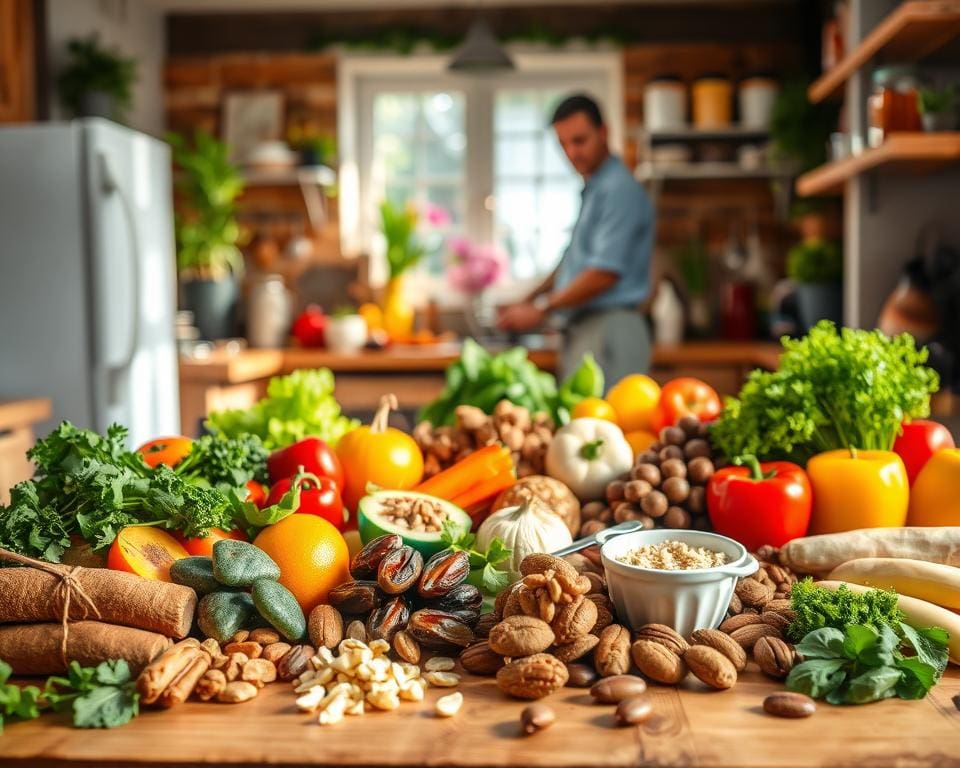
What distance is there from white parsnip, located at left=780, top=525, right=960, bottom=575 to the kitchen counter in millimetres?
3255

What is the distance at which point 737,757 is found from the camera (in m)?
0.97

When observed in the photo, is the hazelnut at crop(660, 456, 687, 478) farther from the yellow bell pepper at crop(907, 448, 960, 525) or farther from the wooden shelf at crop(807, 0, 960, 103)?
the wooden shelf at crop(807, 0, 960, 103)

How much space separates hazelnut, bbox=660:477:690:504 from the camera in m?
1.60

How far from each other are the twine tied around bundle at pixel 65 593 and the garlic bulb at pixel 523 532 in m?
0.54

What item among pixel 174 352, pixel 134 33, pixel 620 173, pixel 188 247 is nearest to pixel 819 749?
pixel 620 173

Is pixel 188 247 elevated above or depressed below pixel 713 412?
above

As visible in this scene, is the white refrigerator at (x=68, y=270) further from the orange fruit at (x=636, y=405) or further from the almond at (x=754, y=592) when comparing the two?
the almond at (x=754, y=592)

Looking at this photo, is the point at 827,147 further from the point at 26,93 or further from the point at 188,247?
the point at 26,93

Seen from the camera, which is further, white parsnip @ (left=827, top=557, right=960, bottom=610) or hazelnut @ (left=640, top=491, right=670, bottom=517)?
hazelnut @ (left=640, top=491, right=670, bottom=517)

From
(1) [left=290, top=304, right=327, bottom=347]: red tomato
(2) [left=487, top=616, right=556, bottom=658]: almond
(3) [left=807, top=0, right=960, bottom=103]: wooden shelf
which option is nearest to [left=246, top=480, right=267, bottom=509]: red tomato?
(2) [left=487, top=616, right=556, bottom=658]: almond

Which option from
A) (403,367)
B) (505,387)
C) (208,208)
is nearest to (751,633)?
(505,387)

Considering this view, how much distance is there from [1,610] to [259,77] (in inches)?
206

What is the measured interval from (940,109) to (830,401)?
192 centimetres

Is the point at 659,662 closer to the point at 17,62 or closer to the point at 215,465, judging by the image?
the point at 215,465
